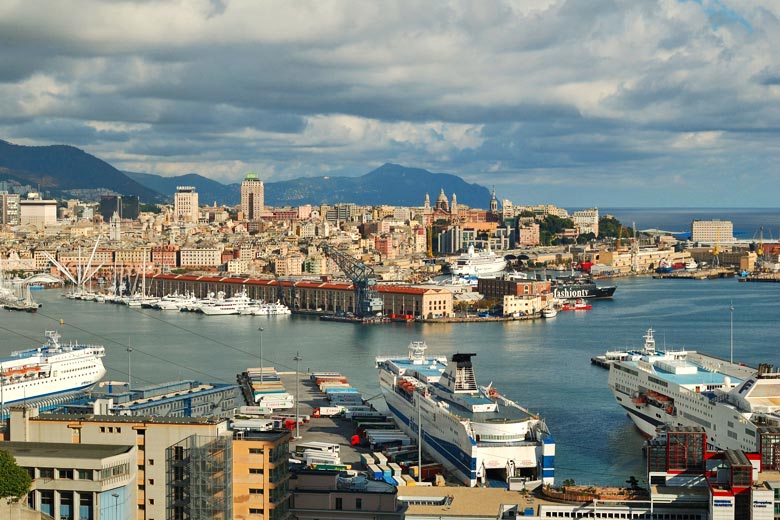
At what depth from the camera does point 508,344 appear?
63.1 feet

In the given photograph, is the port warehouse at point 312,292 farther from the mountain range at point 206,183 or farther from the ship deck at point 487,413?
the mountain range at point 206,183

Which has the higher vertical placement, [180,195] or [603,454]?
[180,195]

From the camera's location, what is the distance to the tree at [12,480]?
654cm

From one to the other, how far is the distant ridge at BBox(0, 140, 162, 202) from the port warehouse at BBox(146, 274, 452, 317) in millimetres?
78794

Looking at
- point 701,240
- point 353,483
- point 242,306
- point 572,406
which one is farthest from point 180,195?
point 353,483

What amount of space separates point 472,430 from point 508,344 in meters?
9.62

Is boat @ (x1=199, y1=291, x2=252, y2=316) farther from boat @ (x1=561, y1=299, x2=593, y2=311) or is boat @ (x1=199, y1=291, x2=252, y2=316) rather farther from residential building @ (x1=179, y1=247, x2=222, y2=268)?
residential building @ (x1=179, y1=247, x2=222, y2=268)

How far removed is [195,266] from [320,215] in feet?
81.2

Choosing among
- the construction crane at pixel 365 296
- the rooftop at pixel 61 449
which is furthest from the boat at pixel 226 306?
the rooftop at pixel 61 449

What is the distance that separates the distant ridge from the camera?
111938 millimetres

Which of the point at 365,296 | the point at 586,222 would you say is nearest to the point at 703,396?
the point at 365,296

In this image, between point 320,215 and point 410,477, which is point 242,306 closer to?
point 410,477

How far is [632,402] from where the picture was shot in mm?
12273

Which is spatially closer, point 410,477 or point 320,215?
point 410,477
